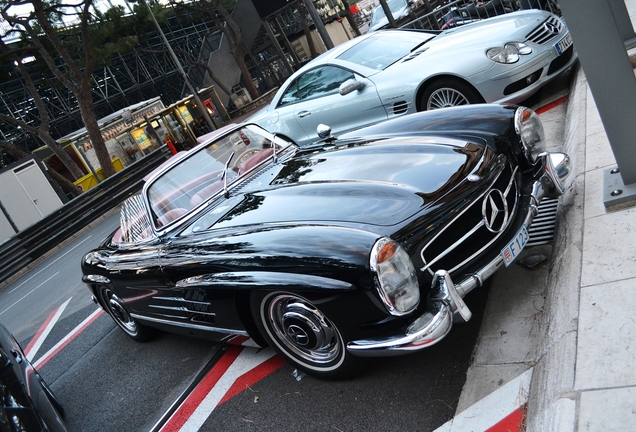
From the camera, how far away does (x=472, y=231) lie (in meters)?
3.11

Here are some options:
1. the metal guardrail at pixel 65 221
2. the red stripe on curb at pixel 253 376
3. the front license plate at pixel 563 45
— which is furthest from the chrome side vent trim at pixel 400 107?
the metal guardrail at pixel 65 221

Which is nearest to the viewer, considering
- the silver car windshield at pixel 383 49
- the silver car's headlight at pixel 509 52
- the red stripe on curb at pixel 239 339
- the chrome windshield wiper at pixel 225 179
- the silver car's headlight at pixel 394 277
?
the silver car's headlight at pixel 394 277

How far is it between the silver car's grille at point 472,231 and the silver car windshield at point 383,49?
14.3ft

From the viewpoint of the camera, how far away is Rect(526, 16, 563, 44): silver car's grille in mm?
6414

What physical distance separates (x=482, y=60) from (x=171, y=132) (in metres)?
19.5

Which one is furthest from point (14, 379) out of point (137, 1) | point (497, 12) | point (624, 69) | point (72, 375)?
point (137, 1)

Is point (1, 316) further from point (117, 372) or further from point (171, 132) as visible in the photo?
point (171, 132)

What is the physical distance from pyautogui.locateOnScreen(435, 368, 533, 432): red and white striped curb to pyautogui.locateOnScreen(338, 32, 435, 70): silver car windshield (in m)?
5.23

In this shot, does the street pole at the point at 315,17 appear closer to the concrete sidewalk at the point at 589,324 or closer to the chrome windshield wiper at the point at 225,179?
the chrome windshield wiper at the point at 225,179

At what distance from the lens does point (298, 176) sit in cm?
408

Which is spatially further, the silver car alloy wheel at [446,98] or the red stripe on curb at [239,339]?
the silver car alloy wheel at [446,98]

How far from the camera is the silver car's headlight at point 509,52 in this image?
6273 millimetres

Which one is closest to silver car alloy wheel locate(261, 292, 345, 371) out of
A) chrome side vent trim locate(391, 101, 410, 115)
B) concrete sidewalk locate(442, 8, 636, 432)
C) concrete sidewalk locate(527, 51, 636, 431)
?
concrete sidewalk locate(442, 8, 636, 432)

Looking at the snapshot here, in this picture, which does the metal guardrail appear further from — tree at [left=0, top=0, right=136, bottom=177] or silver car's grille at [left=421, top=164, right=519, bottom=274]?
silver car's grille at [left=421, top=164, right=519, bottom=274]
